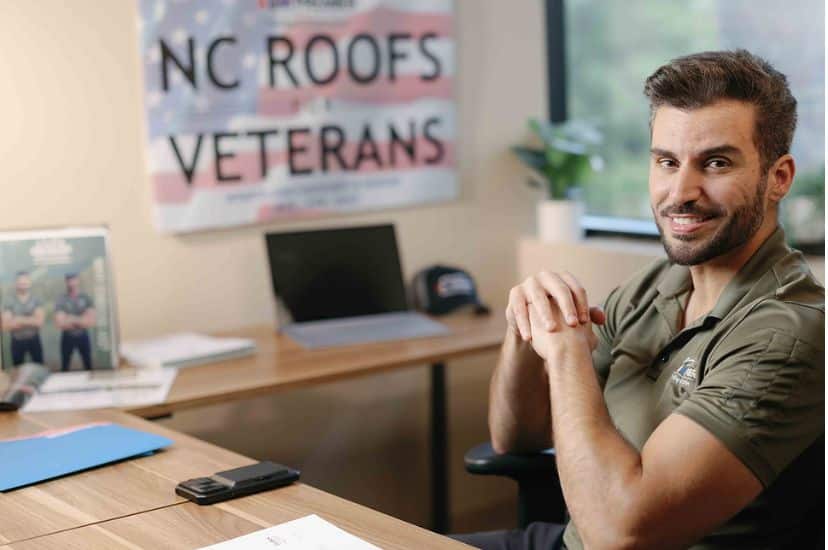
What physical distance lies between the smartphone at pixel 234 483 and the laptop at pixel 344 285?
3.89 feet

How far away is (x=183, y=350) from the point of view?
9.11 feet

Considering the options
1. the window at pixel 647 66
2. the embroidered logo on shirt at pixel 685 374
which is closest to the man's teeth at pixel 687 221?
the embroidered logo on shirt at pixel 685 374

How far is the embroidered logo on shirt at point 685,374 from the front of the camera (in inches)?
69.9

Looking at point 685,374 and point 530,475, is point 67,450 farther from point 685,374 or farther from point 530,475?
point 685,374

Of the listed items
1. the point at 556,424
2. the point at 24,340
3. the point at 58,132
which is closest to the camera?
the point at 556,424

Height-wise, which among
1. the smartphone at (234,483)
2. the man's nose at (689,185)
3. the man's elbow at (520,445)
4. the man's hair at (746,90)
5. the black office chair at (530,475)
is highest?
the man's hair at (746,90)

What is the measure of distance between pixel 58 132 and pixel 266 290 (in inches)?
28.1

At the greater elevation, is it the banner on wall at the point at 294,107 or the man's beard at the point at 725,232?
the banner on wall at the point at 294,107

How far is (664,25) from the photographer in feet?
11.3

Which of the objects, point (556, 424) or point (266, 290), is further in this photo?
point (266, 290)

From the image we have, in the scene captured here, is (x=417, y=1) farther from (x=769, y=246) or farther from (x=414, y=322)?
(x=769, y=246)

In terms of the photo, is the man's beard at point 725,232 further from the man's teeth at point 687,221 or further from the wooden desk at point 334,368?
the wooden desk at point 334,368

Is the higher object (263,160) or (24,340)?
(263,160)

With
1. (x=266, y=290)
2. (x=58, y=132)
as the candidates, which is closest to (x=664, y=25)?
(x=266, y=290)
